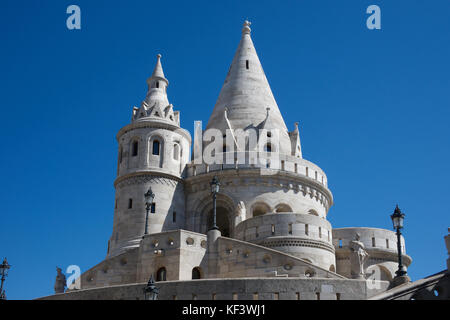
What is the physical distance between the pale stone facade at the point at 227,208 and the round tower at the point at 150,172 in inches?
2.2

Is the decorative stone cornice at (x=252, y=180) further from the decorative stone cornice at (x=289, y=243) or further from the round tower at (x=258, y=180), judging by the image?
the decorative stone cornice at (x=289, y=243)

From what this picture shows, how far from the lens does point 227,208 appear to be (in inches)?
1363

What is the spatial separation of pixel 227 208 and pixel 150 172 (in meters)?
4.37

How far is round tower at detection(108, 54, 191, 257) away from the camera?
33062 millimetres

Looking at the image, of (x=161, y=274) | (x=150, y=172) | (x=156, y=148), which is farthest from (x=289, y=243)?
(x=156, y=148)

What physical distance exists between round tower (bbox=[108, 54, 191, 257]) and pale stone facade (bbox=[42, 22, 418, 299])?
0.18 feet

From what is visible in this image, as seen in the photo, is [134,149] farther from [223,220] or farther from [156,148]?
[223,220]

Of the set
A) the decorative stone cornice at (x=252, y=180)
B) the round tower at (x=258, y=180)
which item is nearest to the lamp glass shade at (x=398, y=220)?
the round tower at (x=258, y=180)

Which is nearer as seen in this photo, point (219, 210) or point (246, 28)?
point (219, 210)

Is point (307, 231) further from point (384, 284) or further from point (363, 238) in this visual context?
point (384, 284)

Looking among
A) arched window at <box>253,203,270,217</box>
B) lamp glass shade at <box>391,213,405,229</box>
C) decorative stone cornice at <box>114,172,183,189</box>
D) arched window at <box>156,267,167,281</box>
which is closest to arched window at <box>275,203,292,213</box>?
arched window at <box>253,203,270,217</box>

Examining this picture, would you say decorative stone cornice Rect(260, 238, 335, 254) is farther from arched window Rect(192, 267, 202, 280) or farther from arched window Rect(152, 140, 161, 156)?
arched window Rect(152, 140, 161, 156)

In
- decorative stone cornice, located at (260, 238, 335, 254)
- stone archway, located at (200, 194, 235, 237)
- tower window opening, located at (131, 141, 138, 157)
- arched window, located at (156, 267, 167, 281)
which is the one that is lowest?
arched window, located at (156, 267, 167, 281)
